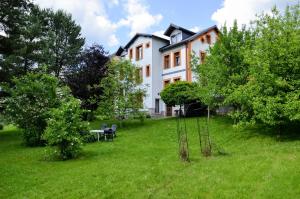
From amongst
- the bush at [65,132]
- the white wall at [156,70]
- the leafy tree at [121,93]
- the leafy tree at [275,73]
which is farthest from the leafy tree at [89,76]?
the leafy tree at [275,73]

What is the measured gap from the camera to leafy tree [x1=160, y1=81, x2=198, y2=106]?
2614 cm

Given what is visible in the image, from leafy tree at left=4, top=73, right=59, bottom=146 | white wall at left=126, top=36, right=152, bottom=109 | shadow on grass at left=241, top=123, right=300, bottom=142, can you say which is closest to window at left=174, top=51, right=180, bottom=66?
white wall at left=126, top=36, right=152, bottom=109

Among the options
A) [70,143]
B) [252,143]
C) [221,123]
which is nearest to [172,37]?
[221,123]

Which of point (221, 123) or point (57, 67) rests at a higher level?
point (57, 67)

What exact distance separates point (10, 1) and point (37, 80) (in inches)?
354

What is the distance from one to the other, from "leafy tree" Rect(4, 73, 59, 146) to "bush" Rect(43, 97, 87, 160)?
441cm

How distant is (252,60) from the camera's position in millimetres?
16609

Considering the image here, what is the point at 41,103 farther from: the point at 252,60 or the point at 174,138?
the point at 252,60

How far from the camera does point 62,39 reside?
4453 cm

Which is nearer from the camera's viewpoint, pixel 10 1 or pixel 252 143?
pixel 252 143

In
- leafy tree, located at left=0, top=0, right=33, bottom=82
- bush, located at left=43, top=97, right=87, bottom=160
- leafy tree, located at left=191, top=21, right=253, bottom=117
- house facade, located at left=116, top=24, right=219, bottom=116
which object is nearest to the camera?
bush, located at left=43, top=97, right=87, bottom=160

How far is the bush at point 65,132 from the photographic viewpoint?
44.5 ft

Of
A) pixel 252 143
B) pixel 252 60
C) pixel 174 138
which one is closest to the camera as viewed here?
pixel 252 143

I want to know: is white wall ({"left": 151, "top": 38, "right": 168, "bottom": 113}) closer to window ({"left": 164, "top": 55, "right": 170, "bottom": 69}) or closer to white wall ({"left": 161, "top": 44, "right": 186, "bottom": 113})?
white wall ({"left": 161, "top": 44, "right": 186, "bottom": 113})
